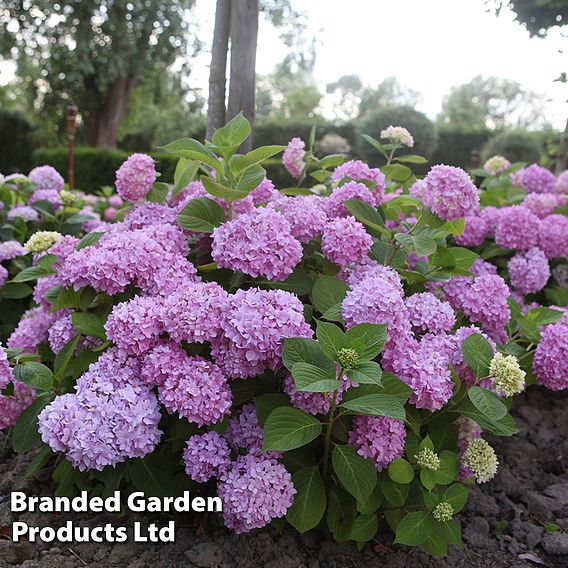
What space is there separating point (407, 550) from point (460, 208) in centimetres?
105

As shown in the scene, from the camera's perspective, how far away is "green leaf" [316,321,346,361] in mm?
1448

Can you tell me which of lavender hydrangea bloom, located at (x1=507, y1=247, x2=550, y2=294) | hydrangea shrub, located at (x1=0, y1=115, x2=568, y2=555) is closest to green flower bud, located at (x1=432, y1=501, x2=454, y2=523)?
hydrangea shrub, located at (x1=0, y1=115, x2=568, y2=555)

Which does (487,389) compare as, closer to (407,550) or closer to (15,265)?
(407,550)

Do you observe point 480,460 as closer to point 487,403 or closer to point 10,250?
point 487,403

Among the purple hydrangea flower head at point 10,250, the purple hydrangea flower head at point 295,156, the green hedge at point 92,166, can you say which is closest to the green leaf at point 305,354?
the purple hydrangea flower head at point 295,156

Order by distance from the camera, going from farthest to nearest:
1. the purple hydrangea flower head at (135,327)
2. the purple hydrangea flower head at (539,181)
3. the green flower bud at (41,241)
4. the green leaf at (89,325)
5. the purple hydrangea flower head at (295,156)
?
the purple hydrangea flower head at (539,181), the purple hydrangea flower head at (295,156), the green flower bud at (41,241), the green leaf at (89,325), the purple hydrangea flower head at (135,327)

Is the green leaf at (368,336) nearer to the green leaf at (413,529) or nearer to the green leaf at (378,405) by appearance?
the green leaf at (378,405)

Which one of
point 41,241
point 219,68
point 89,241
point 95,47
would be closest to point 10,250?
point 41,241

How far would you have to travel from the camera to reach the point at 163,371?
1503 mm

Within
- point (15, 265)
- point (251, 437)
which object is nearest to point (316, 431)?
point (251, 437)

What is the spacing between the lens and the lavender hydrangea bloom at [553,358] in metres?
1.87

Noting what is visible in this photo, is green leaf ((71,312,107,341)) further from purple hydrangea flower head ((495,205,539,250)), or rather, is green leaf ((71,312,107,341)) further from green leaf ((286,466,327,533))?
purple hydrangea flower head ((495,205,539,250))

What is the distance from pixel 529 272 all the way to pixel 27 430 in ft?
6.65

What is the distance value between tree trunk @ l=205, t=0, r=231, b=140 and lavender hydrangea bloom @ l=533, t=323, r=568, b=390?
1.62m
